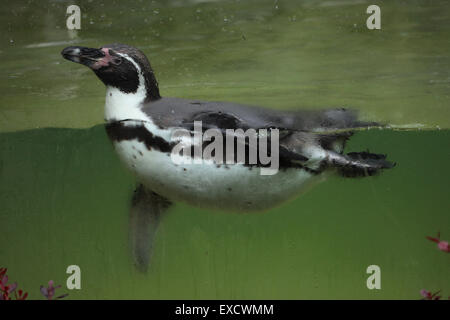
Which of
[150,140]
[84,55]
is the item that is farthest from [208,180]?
[84,55]

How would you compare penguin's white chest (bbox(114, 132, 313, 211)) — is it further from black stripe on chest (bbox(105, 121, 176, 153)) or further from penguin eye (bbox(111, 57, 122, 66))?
penguin eye (bbox(111, 57, 122, 66))

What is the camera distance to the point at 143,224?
2260mm

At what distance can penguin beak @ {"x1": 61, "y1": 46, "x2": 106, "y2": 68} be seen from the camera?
6.07ft

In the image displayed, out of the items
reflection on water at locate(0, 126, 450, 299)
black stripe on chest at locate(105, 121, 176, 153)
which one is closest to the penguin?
black stripe on chest at locate(105, 121, 176, 153)

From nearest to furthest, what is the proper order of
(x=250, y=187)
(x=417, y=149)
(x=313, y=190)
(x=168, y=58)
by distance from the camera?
(x=250, y=187), (x=168, y=58), (x=313, y=190), (x=417, y=149)

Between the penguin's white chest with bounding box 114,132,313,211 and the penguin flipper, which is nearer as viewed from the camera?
the penguin's white chest with bounding box 114,132,313,211

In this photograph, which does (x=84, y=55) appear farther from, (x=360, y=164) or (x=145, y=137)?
(x=360, y=164)

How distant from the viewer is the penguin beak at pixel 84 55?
1.85m

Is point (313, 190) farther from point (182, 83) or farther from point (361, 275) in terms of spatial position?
point (182, 83)

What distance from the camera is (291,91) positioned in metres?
2.18

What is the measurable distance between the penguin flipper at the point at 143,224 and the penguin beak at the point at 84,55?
0.61 m

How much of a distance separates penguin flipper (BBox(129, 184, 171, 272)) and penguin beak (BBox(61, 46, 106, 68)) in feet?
2.00
